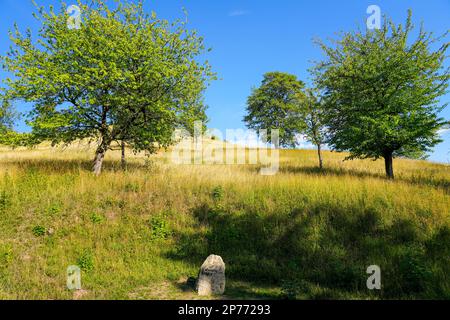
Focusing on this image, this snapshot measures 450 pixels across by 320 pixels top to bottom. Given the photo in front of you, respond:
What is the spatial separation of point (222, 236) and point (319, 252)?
3.48 metres

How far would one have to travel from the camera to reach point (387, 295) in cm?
766

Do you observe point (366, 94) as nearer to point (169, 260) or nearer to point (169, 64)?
point (169, 64)

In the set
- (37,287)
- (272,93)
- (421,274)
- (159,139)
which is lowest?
(37,287)

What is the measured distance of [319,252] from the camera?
9898mm

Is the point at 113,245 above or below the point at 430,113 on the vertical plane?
below

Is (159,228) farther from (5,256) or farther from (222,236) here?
(5,256)

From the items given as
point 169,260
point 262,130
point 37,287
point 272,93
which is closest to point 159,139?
point 169,260

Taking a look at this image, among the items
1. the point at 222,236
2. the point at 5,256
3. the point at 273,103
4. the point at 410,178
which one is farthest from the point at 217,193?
the point at 273,103

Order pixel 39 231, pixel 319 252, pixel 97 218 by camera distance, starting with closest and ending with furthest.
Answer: pixel 319 252, pixel 39 231, pixel 97 218

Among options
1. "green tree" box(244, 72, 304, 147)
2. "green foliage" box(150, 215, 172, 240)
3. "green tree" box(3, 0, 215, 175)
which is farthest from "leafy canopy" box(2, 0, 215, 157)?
"green tree" box(244, 72, 304, 147)

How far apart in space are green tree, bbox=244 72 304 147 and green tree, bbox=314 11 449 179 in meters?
31.4

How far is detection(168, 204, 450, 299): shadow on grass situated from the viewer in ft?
25.9
